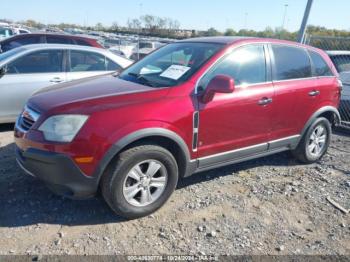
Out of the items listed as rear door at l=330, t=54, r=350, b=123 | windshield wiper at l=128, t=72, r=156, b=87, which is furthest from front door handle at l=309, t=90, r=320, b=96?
rear door at l=330, t=54, r=350, b=123

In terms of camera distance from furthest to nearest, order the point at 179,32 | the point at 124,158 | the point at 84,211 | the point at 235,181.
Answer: the point at 179,32, the point at 235,181, the point at 84,211, the point at 124,158

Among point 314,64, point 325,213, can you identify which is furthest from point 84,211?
point 314,64

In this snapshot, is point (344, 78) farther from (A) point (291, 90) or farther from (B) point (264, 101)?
(B) point (264, 101)

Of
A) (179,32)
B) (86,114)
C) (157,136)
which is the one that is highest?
(86,114)

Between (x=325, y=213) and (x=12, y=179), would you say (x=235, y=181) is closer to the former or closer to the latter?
(x=325, y=213)

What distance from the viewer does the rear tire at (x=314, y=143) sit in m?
4.70

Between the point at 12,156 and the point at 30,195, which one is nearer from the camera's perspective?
the point at 30,195

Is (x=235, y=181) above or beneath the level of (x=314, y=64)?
beneath

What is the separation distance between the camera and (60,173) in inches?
113

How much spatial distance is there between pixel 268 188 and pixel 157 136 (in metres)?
1.75

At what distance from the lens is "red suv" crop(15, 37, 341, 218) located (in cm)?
290

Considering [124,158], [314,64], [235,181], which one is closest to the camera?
[124,158]

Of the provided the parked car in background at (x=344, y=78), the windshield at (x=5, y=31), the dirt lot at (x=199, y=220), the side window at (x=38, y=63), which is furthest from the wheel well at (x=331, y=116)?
the windshield at (x=5, y=31)

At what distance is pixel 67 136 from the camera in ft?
9.34
